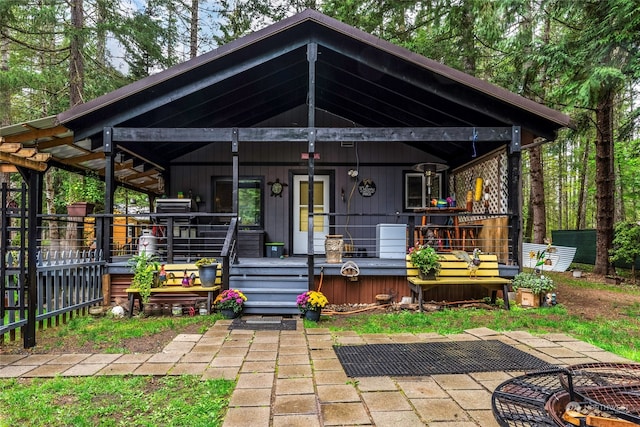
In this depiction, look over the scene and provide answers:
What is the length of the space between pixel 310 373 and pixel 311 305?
1.87 metres

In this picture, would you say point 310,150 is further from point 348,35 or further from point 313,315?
point 313,315

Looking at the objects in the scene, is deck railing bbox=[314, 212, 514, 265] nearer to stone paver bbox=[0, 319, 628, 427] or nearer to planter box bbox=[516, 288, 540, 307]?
planter box bbox=[516, 288, 540, 307]

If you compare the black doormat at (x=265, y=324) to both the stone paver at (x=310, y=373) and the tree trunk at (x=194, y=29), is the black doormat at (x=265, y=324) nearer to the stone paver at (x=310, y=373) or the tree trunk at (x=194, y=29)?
the stone paver at (x=310, y=373)

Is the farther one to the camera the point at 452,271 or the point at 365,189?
the point at 365,189

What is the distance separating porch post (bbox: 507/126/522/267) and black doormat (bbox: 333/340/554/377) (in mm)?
2622

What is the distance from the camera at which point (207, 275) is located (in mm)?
5430

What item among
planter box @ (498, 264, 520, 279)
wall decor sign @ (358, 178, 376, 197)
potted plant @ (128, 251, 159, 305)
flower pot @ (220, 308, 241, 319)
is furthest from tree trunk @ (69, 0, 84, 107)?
planter box @ (498, 264, 520, 279)

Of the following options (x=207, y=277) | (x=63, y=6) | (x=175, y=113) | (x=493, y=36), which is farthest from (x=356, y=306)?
(x=63, y=6)

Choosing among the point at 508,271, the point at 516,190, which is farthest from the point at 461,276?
the point at 516,190

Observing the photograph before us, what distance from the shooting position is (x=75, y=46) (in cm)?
938

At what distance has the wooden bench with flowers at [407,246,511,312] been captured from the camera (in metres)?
5.58

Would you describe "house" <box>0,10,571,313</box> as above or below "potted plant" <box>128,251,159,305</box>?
above

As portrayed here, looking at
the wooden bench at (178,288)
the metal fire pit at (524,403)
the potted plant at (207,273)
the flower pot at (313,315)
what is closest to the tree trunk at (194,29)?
the wooden bench at (178,288)

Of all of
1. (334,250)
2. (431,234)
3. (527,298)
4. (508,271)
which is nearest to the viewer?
(527,298)
